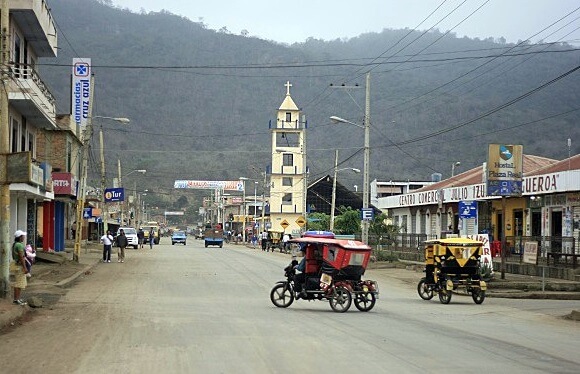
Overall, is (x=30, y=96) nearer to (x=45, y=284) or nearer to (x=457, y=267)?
(x=45, y=284)

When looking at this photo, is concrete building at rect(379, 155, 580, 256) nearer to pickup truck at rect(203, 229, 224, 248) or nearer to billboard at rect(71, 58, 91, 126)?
billboard at rect(71, 58, 91, 126)

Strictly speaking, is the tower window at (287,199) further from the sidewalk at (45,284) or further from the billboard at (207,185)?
the sidewalk at (45,284)

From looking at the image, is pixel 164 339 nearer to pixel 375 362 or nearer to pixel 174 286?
pixel 375 362

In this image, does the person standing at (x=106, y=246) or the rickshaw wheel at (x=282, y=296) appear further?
the person standing at (x=106, y=246)

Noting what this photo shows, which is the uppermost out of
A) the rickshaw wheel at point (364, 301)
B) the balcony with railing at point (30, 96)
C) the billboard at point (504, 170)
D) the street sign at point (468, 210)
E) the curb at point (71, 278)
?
the balcony with railing at point (30, 96)

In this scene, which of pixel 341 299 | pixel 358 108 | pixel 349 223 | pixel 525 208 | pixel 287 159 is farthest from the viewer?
pixel 358 108

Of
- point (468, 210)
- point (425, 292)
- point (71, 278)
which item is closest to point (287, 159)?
point (468, 210)

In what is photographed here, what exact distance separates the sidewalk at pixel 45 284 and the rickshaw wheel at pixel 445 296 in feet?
37.1

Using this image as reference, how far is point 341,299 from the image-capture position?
21.0m

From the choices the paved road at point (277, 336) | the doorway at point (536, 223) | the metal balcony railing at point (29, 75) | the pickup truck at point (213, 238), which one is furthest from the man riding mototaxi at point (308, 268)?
the pickup truck at point (213, 238)

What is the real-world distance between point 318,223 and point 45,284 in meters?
52.0

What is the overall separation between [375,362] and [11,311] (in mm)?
9047

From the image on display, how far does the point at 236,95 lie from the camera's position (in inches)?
6747

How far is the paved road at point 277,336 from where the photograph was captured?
1201cm
